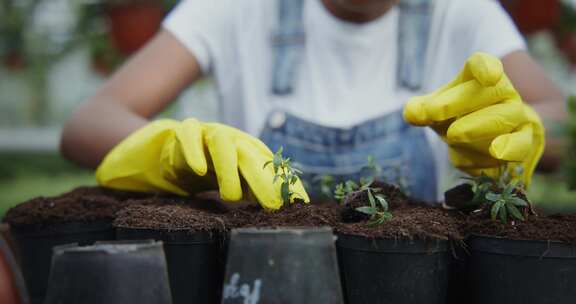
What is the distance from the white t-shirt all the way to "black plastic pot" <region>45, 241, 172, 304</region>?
1.28m

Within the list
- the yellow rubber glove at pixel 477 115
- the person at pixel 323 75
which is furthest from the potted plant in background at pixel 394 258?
the person at pixel 323 75

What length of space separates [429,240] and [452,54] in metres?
1.33

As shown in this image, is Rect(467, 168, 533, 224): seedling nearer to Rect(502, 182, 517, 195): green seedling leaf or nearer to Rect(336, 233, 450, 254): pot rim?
Rect(502, 182, 517, 195): green seedling leaf

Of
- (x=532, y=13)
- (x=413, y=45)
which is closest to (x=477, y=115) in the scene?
(x=413, y=45)

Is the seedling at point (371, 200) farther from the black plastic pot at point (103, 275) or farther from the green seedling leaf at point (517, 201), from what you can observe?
the black plastic pot at point (103, 275)

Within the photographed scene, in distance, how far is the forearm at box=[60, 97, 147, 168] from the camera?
1854 millimetres

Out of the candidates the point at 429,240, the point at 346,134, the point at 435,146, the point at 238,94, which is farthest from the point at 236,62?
the point at 429,240

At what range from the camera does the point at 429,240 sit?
1.03m

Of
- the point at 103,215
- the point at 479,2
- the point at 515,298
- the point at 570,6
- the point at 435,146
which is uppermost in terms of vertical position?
the point at 570,6

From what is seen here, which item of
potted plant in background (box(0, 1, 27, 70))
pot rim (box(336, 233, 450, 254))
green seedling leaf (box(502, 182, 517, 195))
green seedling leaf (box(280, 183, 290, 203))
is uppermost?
potted plant in background (box(0, 1, 27, 70))

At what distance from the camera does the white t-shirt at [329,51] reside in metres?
2.17

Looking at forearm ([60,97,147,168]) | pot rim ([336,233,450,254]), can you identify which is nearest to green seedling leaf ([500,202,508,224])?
pot rim ([336,233,450,254])

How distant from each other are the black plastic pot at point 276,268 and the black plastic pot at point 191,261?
0.18 m

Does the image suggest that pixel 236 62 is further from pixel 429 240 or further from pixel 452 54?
pixel 429 240
